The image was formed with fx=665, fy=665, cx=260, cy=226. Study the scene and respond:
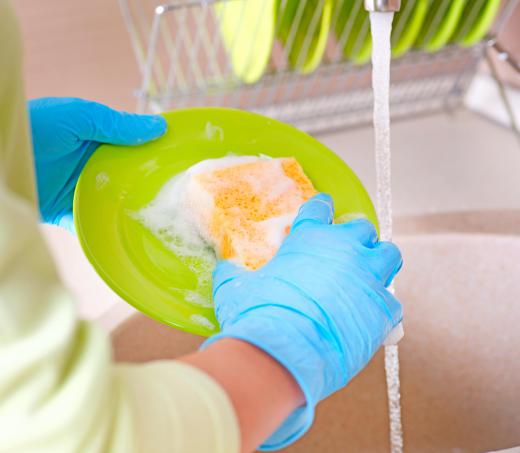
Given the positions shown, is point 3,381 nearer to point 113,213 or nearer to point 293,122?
point 113,213

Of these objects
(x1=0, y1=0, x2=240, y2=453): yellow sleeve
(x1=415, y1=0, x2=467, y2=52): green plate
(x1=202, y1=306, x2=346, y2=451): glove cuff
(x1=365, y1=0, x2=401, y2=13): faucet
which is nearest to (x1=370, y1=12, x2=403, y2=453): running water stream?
(x1=365, y1=0, x2=401, y2=13): faucet

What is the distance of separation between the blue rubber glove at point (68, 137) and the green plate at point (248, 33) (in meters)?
0.32

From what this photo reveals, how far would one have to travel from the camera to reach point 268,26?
953 mm

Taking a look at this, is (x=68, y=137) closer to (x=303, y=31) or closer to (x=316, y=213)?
(x=316, y=213)

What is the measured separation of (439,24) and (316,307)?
2.56 feet

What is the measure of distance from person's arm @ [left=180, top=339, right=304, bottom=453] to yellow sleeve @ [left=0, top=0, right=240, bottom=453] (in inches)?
0.9

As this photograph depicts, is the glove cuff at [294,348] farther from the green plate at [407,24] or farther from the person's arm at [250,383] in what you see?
the green plate at [407,24]

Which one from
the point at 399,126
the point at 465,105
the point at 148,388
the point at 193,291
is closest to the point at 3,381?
the point at 148,388

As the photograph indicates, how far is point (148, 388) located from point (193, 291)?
A: 0.98 ft

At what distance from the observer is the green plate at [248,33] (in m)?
0.96

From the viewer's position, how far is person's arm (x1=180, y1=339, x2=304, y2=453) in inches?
14.5

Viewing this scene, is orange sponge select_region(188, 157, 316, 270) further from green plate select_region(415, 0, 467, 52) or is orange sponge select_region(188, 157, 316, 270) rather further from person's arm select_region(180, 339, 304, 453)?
green plate select_region(415, 0, 467, 52)

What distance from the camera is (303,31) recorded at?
1034 mm

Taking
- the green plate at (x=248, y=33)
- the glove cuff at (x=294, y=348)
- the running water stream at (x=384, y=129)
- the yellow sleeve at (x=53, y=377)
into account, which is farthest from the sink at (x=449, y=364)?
the yellow sleeve at (x=53, y=377)
